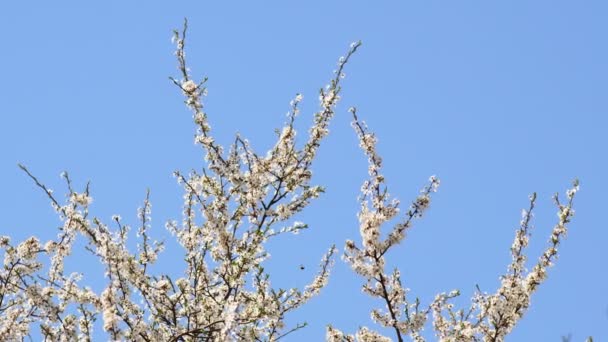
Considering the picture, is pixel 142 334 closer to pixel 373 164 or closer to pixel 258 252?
pixel 258 252

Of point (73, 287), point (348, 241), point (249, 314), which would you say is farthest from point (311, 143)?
point (73, 287)

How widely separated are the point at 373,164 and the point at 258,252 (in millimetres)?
2146

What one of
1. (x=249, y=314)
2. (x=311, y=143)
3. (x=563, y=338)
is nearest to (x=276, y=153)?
(x=311, y=143)

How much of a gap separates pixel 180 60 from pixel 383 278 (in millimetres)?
4082

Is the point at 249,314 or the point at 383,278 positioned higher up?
the point at 383,278

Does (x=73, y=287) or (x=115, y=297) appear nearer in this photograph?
(x=115, y=297)

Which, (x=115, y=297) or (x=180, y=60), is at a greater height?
(x=180, y=60)

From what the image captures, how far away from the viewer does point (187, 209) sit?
10117mm

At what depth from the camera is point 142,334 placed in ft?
28.3

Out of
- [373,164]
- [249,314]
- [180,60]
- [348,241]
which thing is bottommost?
[249,314]

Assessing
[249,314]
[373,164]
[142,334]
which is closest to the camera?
[249,314]

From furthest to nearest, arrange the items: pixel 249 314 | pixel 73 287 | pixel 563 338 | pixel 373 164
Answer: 1. pixel 373 164
2. pixel 73 287
3. pixel 249 314
4. pixel 563 338

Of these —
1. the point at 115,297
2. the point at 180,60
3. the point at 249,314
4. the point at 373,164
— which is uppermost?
the point at 180,60

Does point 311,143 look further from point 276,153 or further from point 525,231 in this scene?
point 525,231
